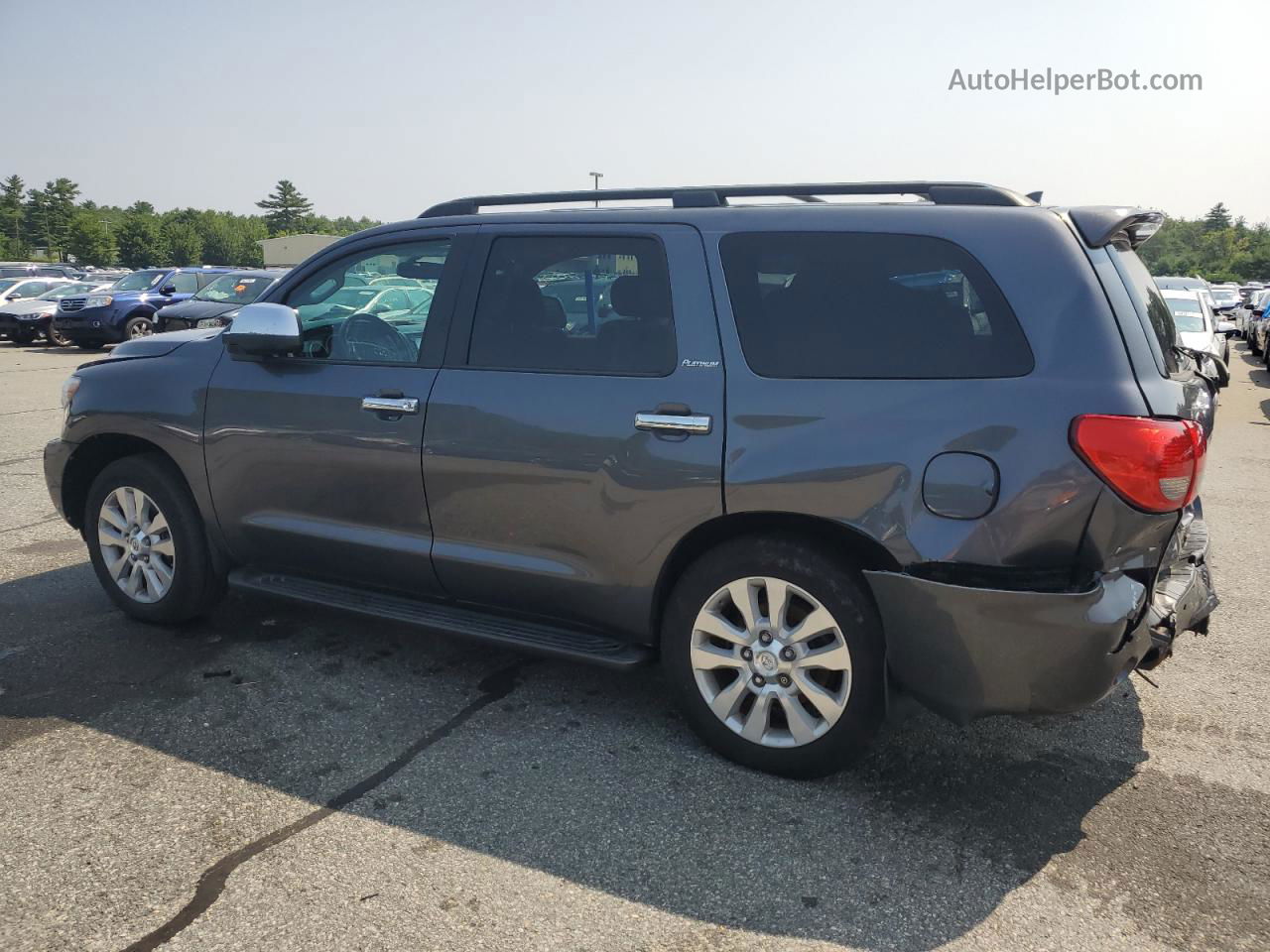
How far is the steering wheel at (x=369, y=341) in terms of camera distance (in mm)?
4016

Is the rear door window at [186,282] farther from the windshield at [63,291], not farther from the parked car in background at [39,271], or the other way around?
the parked car in background at [39,271]

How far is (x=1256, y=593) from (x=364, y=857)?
482 cm

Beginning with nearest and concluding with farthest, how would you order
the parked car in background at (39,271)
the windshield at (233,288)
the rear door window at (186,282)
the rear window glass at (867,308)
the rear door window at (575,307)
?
the rear window glass at (867,308) < the rear door window at (575,307) < the windshield at (233,288) < the rear door window at (186,282) < the parked car in background at (39,271)

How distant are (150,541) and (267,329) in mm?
1257

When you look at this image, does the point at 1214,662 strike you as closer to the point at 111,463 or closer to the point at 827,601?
the point at 827,601

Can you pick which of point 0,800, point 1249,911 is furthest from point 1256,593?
point 0,800

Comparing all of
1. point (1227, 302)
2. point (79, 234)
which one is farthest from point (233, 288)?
point (79, 234)

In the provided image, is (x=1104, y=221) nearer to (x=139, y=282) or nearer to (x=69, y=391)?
(x=69, y=391)

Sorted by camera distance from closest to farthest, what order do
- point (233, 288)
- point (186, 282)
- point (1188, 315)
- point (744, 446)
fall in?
point (744, 446) < point (1188, 315) < point (233, 288) < point (186, 282)

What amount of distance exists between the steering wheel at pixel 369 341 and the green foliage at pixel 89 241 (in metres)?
105

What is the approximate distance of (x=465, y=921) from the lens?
2.62m

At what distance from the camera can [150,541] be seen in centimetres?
459

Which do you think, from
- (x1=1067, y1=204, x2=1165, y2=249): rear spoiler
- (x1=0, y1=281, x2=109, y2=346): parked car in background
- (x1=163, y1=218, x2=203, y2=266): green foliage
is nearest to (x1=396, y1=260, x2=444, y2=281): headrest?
(x1=1067, y1=204, x2=1165, y2=249): rear spoiler

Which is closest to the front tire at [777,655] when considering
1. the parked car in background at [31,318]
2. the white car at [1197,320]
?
the white car at [1197,320]
